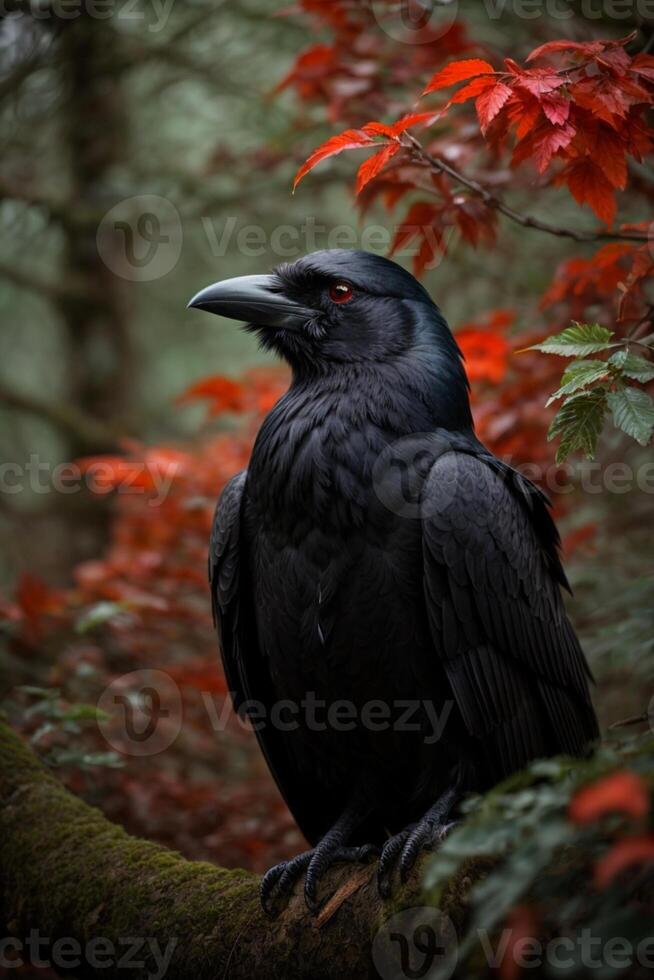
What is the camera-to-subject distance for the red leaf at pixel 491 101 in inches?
115

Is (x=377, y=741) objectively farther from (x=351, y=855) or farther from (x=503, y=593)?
(x=503, y=593)

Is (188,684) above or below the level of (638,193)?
below

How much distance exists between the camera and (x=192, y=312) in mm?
11586

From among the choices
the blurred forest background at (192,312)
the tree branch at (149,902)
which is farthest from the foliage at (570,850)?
the blurred forest background at (192,312)

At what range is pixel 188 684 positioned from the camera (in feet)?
19.8

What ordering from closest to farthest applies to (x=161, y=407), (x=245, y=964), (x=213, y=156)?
(x=245, y=964)
(x=213, y=156)
(x=161, y=407)

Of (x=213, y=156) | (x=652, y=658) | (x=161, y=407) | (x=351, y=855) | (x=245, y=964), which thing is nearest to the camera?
(x=245, y=964)

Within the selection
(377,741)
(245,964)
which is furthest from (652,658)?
(245,964)

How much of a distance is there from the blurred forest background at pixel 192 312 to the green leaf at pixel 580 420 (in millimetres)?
821

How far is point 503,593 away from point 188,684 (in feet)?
10.1

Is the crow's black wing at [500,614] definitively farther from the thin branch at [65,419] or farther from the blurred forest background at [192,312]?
the thin branch at [65,419]

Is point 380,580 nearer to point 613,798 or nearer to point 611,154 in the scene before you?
point 611,154
